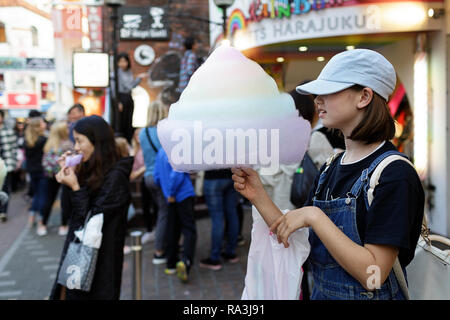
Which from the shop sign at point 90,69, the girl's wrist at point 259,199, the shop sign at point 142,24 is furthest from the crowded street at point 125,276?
the shop sign at point 142,24

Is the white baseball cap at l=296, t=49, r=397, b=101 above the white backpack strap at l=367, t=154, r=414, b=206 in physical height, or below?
above

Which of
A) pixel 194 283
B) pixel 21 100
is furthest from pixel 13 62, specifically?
pixel 194 283

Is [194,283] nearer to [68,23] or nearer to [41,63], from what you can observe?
[68,23]

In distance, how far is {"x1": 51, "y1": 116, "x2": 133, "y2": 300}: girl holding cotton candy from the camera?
270 centimetres

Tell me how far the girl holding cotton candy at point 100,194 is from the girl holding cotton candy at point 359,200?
4.96ft

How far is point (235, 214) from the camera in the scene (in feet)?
15.9

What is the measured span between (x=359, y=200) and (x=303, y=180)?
1.75m

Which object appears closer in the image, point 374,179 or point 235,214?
point 374,179

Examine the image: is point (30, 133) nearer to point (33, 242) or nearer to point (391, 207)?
point (33, 242)

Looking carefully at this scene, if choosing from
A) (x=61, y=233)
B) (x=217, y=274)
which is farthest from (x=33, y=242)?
(x=217, y=274)

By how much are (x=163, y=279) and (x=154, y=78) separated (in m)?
6.91

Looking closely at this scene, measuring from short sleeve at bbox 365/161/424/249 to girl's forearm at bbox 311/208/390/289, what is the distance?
49mm

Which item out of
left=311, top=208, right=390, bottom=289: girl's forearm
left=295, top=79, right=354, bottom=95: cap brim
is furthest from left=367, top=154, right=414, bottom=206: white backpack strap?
left=295, top=79, right=354, bottom=95: cap brim

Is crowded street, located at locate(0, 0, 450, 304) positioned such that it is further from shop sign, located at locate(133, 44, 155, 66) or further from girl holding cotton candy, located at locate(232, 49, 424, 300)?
shop sign, located at locate(133, 44, 155, 66)
